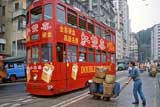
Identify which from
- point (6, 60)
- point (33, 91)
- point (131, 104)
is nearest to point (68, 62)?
point (33, 91)

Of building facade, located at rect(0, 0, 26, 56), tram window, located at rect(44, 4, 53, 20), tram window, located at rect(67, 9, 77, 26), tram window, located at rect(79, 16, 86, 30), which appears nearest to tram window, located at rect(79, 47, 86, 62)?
tram window, located at rect(79, 16, 86, 30)

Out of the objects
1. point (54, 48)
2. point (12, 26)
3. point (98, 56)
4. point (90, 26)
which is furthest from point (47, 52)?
point (12, 26)

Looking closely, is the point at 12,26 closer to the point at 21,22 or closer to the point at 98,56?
the point at 21,22

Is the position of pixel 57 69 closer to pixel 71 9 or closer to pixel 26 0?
pixel 71 9

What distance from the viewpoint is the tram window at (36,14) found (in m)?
15.1

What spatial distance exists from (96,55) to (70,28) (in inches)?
169

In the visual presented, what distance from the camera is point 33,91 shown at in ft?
48.9

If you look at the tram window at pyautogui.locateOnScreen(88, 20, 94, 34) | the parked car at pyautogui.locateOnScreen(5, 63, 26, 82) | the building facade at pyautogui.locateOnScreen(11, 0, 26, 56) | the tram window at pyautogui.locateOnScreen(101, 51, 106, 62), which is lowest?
the parked car at pyautogui.locateOnScreen(5, 63, 26, 82)

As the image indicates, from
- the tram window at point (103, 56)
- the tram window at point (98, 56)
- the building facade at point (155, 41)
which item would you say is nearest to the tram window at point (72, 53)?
the tram window at point (98, 56)

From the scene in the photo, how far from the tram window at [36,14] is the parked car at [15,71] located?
16279mm

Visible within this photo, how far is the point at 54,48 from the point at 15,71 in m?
18.2

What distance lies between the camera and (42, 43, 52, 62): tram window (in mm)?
14459

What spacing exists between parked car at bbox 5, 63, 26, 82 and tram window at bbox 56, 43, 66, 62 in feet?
55.1

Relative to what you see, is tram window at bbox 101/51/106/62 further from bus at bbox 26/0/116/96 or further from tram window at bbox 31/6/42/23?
tram window at bbox 31/6/42/23
